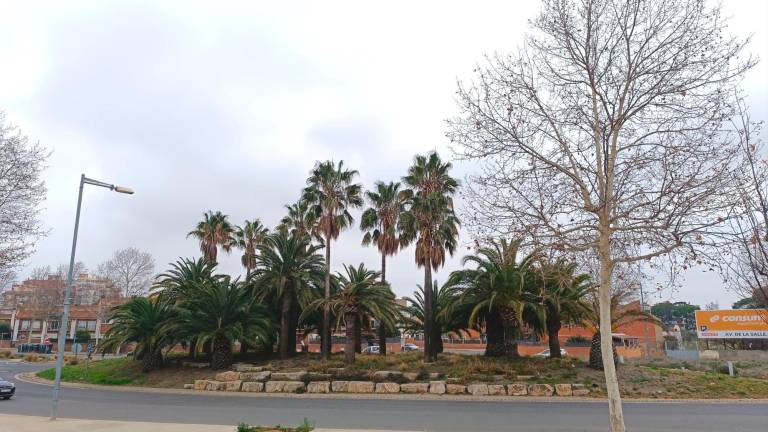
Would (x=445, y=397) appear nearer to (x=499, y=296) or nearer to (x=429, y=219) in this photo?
(x=499, y=296)

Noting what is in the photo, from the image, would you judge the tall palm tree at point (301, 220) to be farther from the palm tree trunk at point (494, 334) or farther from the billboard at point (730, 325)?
the billboard at point (730, 325)

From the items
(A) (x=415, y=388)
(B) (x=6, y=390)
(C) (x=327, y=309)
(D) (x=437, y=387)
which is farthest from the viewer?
(C) (x=327, y=309)

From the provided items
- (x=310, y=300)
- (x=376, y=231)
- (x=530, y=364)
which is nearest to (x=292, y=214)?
(x=376, y=231)

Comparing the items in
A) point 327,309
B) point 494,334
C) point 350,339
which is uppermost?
point 327,309

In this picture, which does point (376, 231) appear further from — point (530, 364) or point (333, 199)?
point (530, 364)

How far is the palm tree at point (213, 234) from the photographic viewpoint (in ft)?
156

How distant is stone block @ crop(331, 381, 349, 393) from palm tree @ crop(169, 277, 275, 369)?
6.66 m

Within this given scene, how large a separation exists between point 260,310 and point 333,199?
9.02m

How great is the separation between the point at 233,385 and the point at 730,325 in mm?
43613

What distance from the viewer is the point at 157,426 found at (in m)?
14.1

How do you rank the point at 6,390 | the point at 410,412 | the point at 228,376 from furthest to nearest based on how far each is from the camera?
the point at 228,376 < the point at 6,390 < the point at 410,412

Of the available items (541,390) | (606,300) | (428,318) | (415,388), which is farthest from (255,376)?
(606,300)

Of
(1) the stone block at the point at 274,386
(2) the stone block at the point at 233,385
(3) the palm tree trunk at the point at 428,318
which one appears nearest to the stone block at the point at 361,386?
(1) the stone block at the point at 274,386

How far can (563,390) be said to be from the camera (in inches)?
1002
